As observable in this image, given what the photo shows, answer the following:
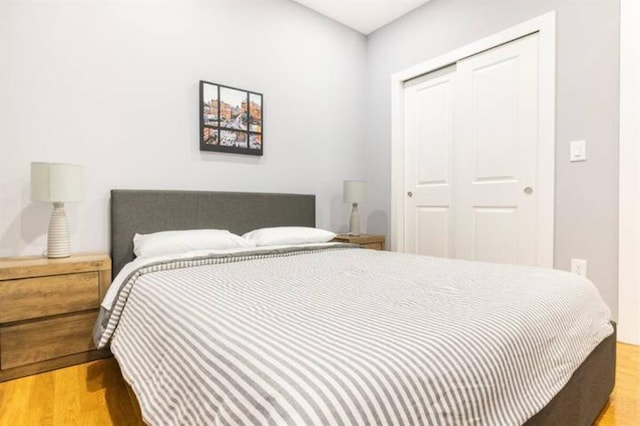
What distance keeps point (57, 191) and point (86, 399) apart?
1.04 metres

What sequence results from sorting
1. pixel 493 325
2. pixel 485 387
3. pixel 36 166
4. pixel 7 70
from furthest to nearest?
pixel 7 70
pixel 36 166
pixel 493 325
pixel 485 387

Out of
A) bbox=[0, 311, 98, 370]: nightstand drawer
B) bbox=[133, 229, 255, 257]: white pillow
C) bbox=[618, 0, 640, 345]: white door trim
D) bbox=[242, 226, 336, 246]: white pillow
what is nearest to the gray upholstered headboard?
bbox=[133, 229, 255, 257]: white pillow

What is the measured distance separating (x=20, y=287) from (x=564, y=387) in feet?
7.23

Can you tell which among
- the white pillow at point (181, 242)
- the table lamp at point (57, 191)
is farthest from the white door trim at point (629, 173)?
the table lamp at point (57, 191)

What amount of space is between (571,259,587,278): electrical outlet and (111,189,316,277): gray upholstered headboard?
1942 millimetres

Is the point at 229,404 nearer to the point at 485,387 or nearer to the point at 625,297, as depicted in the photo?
the point at 485,387

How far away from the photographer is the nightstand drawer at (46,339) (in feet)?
5.37

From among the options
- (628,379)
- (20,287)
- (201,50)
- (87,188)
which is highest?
(201,50)

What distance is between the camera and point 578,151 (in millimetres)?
2207

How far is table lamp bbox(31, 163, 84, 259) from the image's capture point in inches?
71.8

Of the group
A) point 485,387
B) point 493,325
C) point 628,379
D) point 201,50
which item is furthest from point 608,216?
point 201,50

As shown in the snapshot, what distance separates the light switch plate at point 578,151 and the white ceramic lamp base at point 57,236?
3.05 metres

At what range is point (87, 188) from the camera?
2.19 m

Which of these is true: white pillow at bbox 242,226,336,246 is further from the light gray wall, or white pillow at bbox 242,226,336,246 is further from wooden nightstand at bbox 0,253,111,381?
the light gray wall
